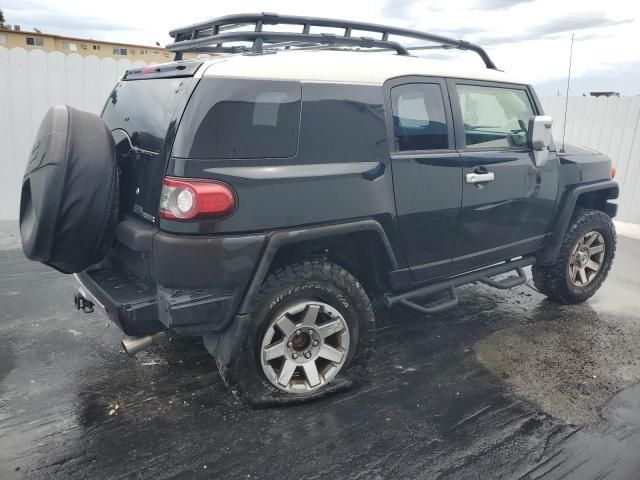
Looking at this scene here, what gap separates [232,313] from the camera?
8.71 feet

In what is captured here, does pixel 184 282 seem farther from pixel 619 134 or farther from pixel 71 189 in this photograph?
pixel 619 134

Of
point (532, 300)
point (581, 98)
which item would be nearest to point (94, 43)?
point (581, 98)

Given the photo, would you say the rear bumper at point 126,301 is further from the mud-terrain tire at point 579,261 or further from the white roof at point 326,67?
the mud-terrain tire at point 579,261

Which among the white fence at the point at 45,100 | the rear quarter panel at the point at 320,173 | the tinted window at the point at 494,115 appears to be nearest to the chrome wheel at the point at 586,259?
the tinted window at the point at 494,115

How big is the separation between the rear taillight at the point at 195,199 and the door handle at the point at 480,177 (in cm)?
175

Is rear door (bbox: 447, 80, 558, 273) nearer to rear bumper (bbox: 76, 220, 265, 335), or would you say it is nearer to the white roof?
the white roof

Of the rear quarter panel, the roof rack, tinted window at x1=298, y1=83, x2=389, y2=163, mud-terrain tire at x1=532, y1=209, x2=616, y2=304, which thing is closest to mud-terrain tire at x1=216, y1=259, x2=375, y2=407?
the rear quarter panel

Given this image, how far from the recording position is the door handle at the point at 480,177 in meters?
3.43

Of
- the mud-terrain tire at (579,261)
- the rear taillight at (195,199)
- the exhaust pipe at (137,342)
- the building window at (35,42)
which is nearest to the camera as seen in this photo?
the rear taillight at (195,199)

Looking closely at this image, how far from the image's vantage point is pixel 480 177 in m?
3.49

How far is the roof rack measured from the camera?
2.90m

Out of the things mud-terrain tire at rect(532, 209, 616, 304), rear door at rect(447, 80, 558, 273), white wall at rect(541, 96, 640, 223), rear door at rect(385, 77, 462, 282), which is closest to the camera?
rear door at rect(385, 77, 462, 282)

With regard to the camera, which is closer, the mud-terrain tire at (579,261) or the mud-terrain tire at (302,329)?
the mud-terrain tire at (302,329)

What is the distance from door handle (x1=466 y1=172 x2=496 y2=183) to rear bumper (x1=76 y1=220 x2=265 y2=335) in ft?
5.34
